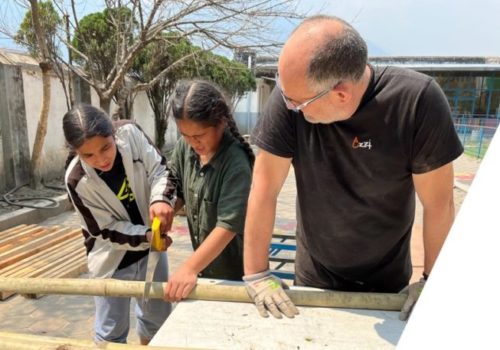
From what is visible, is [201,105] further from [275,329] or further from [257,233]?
[275,329]

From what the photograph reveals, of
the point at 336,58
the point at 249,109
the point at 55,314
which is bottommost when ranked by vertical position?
the point at 55,314

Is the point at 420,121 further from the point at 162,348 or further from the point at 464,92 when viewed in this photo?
the point at 464,92

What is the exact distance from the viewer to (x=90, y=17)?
8.15 m

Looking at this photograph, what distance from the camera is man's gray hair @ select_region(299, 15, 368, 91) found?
1.04 metres

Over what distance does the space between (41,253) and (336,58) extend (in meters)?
3.96

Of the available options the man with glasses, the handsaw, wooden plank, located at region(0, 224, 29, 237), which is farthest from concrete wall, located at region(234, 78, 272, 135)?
the man with glasses

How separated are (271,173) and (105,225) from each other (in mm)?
865

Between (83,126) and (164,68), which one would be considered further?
(164,68)

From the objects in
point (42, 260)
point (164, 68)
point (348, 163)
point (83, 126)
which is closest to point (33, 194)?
point (42, 260)

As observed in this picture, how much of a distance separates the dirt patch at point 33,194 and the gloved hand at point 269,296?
516 cm

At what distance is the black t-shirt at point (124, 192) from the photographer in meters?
1.80

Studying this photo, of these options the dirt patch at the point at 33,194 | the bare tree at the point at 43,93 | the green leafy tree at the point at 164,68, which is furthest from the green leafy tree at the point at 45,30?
the dirt patch at the point at 33,194

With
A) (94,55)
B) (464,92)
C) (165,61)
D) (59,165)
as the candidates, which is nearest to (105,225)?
(59,165)

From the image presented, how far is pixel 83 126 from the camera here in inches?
64.4
